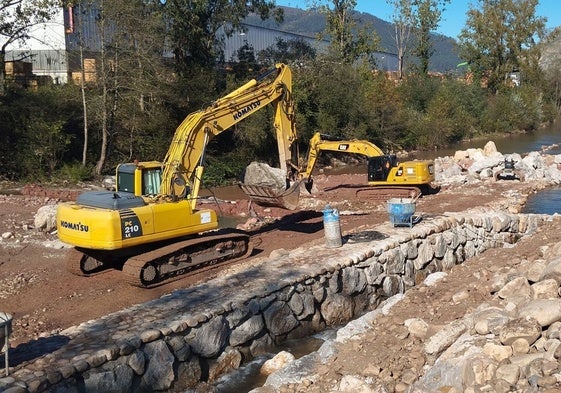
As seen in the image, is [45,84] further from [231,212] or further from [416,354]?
[416,354]

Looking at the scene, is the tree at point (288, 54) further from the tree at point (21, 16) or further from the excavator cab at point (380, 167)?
the excavator cab at point (380, 167)

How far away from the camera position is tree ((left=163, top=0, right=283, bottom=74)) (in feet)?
109

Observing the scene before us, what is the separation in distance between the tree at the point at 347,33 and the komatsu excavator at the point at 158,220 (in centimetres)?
4045

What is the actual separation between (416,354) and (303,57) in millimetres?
35351

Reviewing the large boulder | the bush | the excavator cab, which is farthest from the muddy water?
the bush

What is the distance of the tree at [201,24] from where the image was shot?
33.3m

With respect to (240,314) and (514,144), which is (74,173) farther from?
(514,144)

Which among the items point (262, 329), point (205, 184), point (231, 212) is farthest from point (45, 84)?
point (262, 329)

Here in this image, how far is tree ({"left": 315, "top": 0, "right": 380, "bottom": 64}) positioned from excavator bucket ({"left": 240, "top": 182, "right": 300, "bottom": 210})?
39.4m

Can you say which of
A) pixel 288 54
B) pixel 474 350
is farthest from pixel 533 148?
pixel 474 350

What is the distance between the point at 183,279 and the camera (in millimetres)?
11367

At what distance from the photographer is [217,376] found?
27.1 feet

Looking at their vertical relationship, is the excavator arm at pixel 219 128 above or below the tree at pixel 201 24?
below

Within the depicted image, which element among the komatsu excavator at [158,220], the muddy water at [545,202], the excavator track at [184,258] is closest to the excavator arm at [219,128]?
the komatsu excavator at [158,220]
